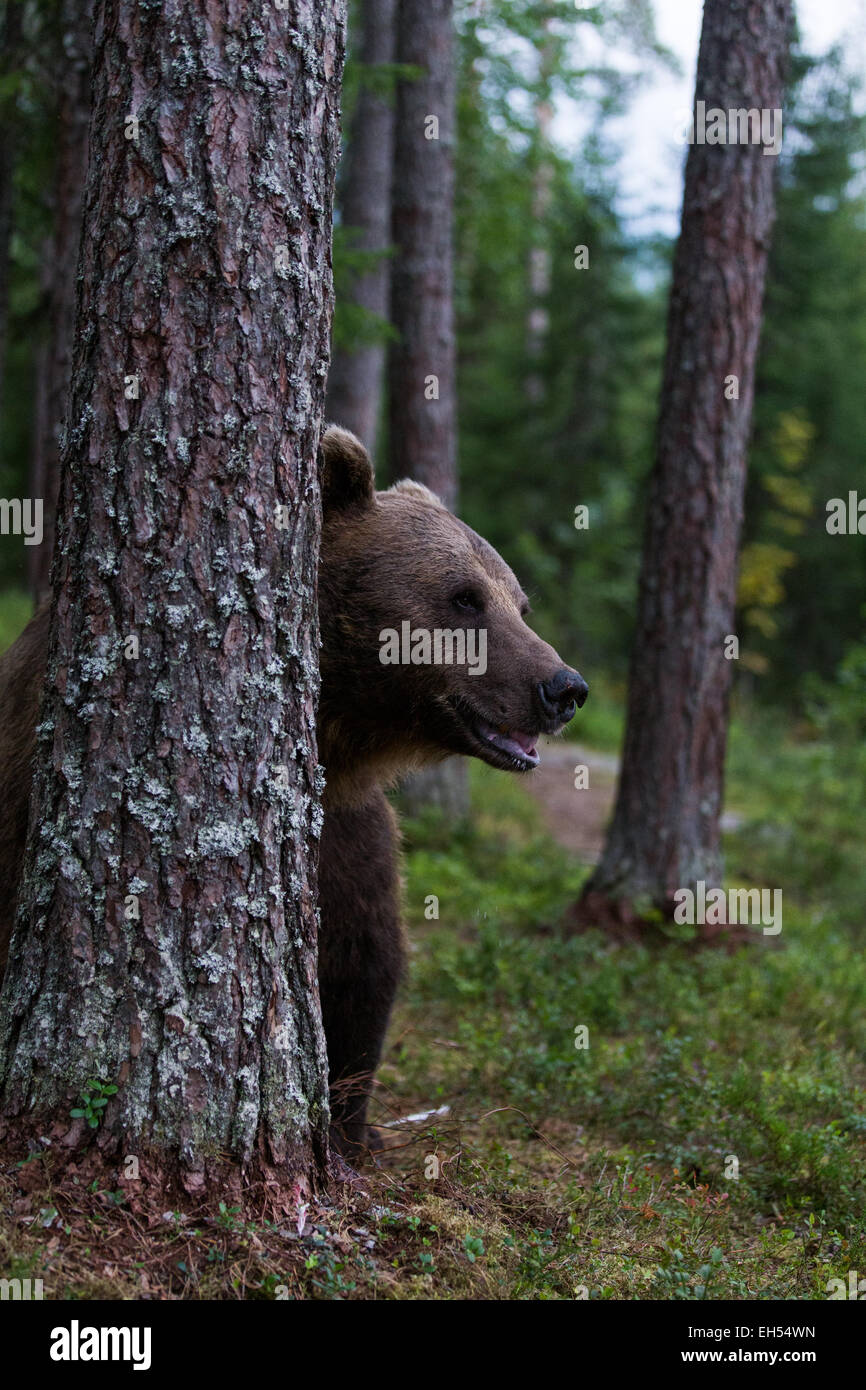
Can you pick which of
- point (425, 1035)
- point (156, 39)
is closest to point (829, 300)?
point (425, 1035)

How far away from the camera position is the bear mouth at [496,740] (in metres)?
4.46

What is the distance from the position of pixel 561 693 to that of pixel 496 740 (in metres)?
0.33

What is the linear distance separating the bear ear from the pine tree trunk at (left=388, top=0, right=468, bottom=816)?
19.1ft

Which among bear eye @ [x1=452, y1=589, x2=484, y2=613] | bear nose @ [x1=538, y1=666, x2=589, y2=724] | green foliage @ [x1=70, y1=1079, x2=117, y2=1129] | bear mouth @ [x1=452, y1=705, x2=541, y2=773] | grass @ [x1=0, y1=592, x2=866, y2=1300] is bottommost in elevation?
grass @ [x1=0, y1=592, x2=866, y2=1300]

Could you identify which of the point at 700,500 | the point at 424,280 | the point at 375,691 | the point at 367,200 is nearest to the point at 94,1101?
the point at 375,691

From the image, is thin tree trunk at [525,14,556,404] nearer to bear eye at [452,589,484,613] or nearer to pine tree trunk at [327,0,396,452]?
pine tree trunk at [327,0,396,452]

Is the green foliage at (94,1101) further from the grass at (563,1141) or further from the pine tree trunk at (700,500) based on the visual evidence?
the pine tree trunk at (700,500)

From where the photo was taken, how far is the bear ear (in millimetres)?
4359

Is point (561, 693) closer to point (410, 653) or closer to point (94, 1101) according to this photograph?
point (410, 653)

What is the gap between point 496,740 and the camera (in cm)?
446

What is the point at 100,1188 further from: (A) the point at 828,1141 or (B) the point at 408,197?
(B) the point at 408,197

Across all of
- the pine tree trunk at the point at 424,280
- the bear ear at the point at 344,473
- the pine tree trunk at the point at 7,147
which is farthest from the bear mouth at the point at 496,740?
the pine tree trunk at the point at 7,147

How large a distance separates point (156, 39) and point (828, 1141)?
449cm

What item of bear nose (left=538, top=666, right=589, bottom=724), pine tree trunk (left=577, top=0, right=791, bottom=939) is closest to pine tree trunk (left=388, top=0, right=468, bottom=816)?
pine tree trunk (left=577, top=0, right=791, bottom=939)
